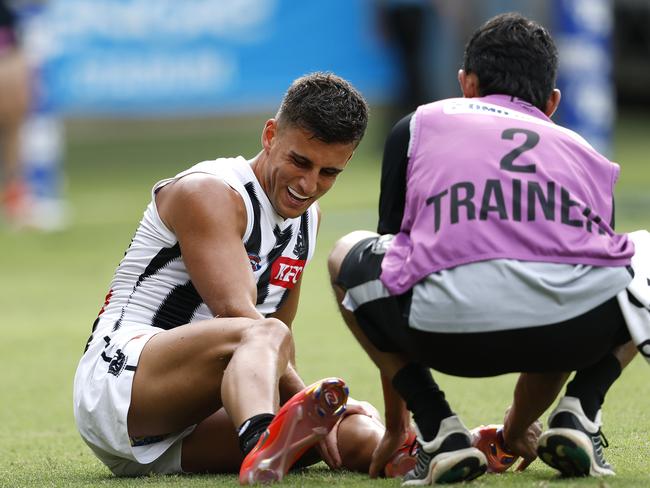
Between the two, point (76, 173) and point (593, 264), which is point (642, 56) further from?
point (593, 264)

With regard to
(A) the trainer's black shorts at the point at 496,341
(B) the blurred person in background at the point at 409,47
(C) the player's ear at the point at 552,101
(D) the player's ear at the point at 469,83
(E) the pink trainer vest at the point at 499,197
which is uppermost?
(D) the player's ear at the point at 469,83

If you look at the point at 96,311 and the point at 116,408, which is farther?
the point at 96,311

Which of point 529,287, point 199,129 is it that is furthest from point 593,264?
point 199,129

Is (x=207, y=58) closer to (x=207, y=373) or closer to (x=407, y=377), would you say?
(x=207, y=373)

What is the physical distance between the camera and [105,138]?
19.2 m

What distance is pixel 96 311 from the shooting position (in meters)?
7.95

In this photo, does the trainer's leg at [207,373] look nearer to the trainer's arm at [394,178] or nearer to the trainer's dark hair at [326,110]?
the trainer's arm at [394,178]

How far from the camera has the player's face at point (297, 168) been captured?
3.72 meters

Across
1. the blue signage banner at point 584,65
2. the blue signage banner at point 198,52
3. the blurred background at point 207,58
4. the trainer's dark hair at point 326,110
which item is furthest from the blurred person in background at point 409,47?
the trainer's dark hair at point 326,110

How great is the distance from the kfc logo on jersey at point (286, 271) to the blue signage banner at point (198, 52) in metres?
9.97

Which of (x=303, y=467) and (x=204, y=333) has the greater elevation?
(x=204, y=333)

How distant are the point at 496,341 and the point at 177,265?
1.09 metres

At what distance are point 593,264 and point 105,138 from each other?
16.6m

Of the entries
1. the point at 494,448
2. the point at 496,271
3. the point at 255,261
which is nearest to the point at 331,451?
the point at 494,448
